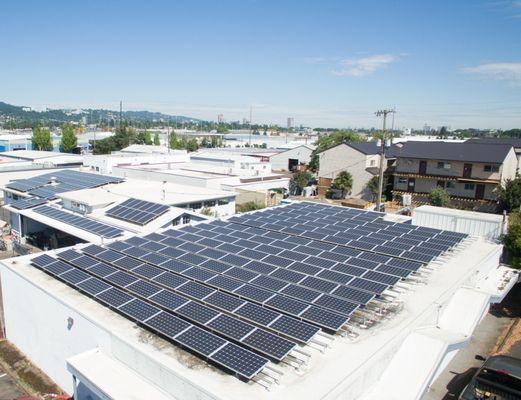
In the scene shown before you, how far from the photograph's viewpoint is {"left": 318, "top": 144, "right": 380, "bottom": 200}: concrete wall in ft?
171

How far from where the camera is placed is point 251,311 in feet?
40.8

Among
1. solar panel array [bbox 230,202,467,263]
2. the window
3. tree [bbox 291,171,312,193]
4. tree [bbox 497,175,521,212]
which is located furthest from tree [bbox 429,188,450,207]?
solar panel array [bbox 230,202,467,263]

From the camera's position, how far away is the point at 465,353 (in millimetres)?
17656

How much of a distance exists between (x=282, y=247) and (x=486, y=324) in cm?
1095

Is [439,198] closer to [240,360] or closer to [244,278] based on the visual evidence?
[244,278]

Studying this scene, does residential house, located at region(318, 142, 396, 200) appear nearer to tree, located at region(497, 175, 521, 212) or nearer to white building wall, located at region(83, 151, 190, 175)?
→ tree, located at region(497, 175, 521, 212)

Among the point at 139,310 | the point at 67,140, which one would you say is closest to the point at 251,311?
the point at 139,310

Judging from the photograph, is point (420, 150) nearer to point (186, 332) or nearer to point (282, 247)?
point (282, 247)

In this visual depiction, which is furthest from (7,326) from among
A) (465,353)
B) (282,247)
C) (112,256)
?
(465,353)

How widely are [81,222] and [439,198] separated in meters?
35.6

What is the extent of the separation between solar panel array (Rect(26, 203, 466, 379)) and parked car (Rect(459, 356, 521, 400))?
12.9 feet

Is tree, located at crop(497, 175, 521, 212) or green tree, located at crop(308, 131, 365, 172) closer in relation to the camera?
tree, located at crop(497, 175, 521, 212)

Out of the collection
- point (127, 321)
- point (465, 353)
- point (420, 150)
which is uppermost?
point (420, 150)

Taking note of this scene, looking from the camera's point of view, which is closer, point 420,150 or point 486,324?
point 486,324
